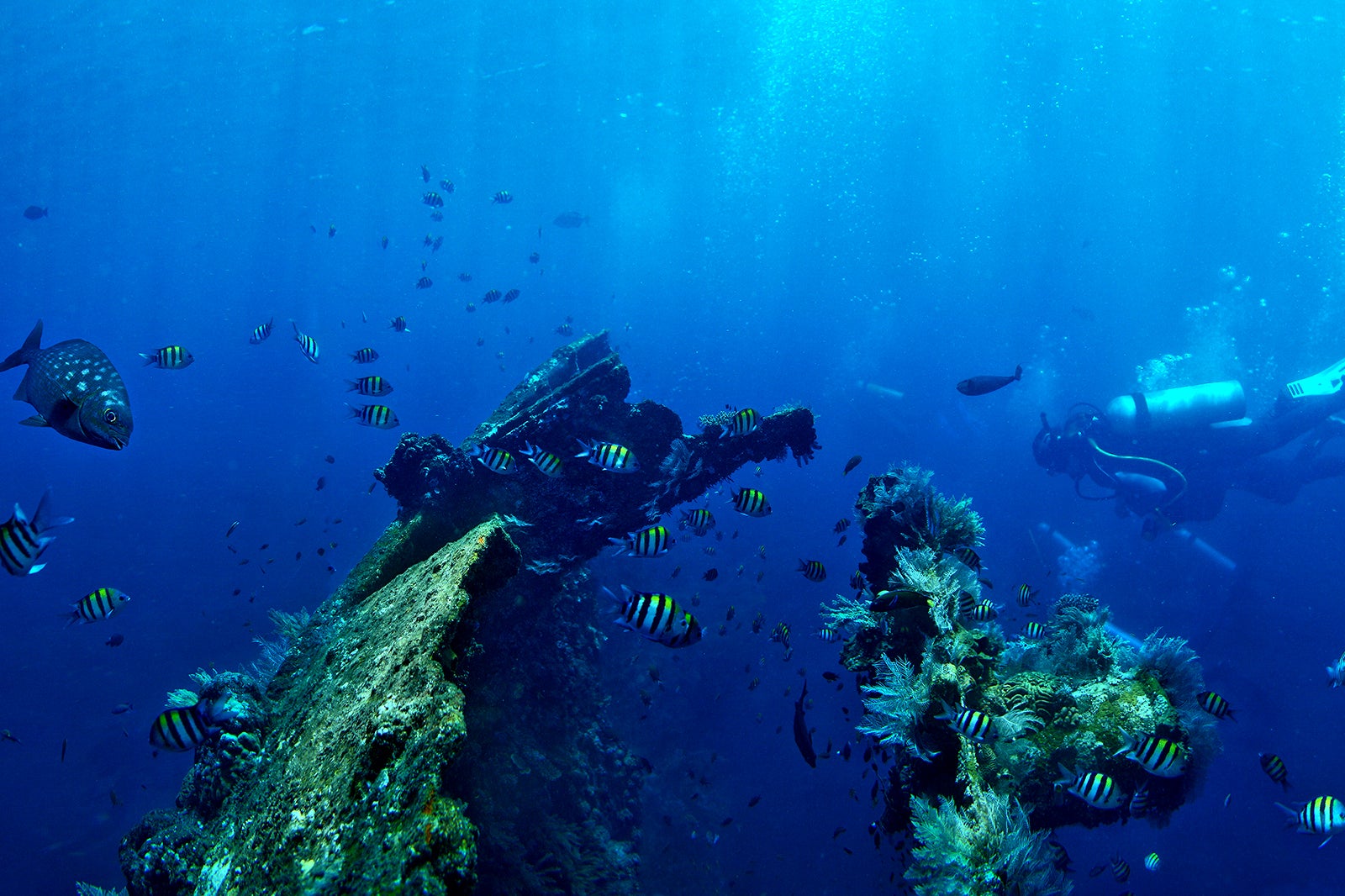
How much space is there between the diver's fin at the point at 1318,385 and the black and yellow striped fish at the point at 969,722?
968 inches

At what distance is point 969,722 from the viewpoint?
3762 millimetres

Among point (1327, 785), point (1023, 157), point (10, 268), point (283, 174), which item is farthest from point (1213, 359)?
point (10, 268)

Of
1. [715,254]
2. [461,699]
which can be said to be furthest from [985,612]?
[715,254]

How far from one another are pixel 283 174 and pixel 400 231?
29647 millimetres

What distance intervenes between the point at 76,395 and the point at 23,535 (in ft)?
6.24

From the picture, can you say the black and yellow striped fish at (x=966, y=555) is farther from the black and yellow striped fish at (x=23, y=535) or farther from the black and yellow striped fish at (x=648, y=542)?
the black and yellow striped fish at (x=23, y=535)

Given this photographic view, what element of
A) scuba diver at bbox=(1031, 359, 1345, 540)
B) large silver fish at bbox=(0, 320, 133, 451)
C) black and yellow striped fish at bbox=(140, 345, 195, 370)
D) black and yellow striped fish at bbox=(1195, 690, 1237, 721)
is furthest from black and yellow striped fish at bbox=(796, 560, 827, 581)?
scuba diver at bbox=(1031, 359, 1345, 540)

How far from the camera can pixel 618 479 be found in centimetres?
812

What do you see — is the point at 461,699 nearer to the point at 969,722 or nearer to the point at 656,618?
the point at 656,618

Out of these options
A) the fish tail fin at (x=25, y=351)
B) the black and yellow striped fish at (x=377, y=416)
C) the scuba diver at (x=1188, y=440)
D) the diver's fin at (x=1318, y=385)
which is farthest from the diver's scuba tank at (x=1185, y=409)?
the fish tail fin at (x=25, y=351)

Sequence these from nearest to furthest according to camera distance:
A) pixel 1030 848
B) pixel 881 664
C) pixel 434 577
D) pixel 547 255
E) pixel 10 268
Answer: pixel 1030 848, pixel 434 577, pixel 881 664, pixel 10 268, pixel 547 255

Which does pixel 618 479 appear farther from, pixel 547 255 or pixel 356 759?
pixel 547 255

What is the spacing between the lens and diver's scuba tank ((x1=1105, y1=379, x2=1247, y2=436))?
19.6 metres

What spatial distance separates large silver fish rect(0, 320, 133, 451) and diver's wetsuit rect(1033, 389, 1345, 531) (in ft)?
76.3
